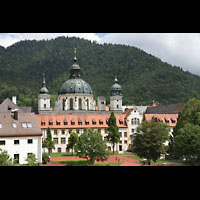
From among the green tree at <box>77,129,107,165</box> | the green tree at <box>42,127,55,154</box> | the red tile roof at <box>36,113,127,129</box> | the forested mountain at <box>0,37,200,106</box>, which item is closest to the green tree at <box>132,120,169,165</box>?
the green tree at <box>77,129,107,165</box>

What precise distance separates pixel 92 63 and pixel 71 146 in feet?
348

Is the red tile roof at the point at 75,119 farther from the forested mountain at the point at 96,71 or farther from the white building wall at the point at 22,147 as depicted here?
the forested mountain at the point at 96,71

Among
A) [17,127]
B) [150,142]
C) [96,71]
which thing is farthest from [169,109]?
[96,71]

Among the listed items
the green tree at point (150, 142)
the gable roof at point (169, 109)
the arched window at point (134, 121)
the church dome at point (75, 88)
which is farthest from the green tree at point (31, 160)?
the church dome at point (75, 88)

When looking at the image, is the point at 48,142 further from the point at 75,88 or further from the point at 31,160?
the point at 75,88

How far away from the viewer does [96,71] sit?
134 metres

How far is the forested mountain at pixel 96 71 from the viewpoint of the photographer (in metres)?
106

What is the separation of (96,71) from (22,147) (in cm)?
11074

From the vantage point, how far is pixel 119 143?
141 feet

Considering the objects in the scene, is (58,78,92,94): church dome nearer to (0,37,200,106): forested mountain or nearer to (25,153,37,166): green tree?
(0,37,200,106): forested mountain

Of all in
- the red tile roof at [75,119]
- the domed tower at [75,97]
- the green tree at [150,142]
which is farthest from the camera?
the domed tower at [75,97]

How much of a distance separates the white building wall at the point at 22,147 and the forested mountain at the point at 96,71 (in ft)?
242

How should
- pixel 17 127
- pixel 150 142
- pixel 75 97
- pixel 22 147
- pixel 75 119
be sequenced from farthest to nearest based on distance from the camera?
pixel 75 97 → pixel 75 119 → pixel 150 142 → pixel 17 127 → pixel 22 147
